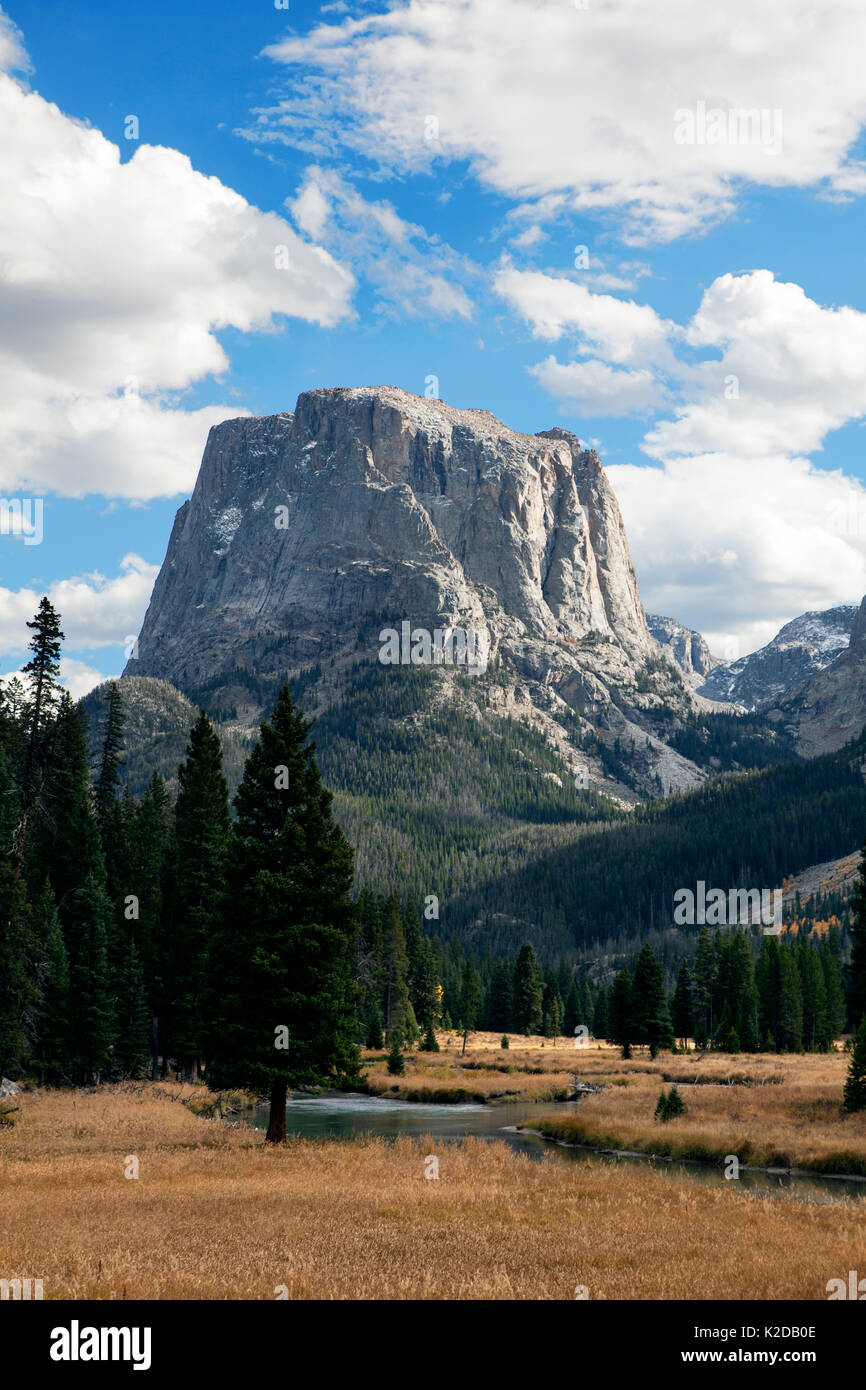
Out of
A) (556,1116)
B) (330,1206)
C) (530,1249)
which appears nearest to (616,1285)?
(530,1249)

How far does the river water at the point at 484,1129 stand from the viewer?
98.1ft

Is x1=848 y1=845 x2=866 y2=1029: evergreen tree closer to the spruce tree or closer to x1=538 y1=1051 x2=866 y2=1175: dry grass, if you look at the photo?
x1=538 y1=1051 x2=866 y2=1175: dry grass

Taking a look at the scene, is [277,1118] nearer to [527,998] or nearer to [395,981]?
[395,981]

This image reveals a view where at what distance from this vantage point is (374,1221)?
18312mm

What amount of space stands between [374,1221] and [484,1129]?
104ft

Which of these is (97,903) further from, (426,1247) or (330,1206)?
(426,1247)

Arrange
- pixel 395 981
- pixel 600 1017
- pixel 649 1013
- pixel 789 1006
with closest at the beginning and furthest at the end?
1. pixel 649 1013
2. pixel 789 1006
3. pixel 395 981
4. pixel 600 1017

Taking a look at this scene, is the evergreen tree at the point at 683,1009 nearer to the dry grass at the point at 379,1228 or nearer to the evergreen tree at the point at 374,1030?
the evergreen tree at the point at 374,1030

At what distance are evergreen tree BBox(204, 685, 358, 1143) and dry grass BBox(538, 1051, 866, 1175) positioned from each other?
51.4 feet

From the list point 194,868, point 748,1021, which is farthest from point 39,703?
point 748,1021

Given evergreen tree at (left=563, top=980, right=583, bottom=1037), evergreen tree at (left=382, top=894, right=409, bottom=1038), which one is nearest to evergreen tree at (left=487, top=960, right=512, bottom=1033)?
evergreen tree at (left=563, top=980, right=583, bottom=1037)

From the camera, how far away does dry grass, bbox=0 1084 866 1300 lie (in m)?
13.4
